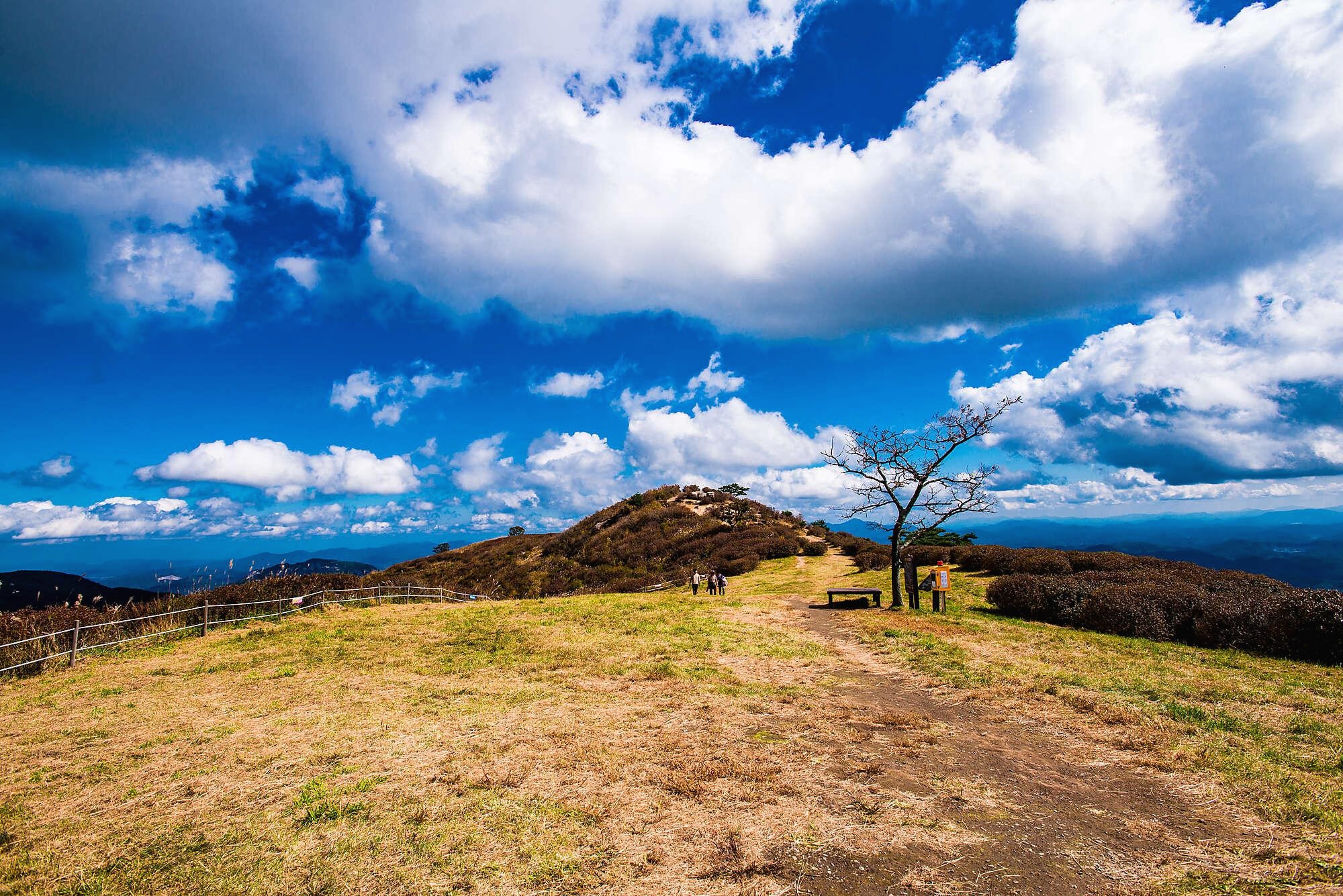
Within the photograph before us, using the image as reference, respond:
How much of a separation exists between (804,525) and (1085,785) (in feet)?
153

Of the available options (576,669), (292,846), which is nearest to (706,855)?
(292,846)

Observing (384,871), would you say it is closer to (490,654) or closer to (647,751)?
(647,751)

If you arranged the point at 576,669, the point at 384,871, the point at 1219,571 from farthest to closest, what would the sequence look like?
the point at 1219,571 → the point at 576,669 → the point at 384,871

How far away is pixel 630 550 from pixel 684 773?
126ft

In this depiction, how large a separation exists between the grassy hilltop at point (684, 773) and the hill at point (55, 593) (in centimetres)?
850

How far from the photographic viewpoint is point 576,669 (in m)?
13.1

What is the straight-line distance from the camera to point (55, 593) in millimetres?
20547

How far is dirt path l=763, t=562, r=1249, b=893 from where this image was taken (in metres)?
4.91

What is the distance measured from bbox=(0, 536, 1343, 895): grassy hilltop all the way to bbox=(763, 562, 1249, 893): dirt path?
0.04m

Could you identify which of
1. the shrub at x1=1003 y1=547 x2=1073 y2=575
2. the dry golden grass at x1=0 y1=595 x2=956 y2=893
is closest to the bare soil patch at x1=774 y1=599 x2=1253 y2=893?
the dry golden grass at x1=0 y1=595 x2=956 y2=893

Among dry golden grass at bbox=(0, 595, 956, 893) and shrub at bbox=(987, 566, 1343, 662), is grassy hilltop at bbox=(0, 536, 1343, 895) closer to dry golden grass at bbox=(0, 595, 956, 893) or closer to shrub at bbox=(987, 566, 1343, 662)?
dry golden grass at bbox=(0, 595, 956, 893)

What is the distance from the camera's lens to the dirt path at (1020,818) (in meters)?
4.91

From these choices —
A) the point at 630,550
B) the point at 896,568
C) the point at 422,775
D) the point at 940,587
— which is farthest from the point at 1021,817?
the point at 630,550

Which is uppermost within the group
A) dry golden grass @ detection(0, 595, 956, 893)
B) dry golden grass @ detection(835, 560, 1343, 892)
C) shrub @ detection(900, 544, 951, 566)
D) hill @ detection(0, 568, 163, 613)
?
hill @ detection(0, 568, 163, 613)
